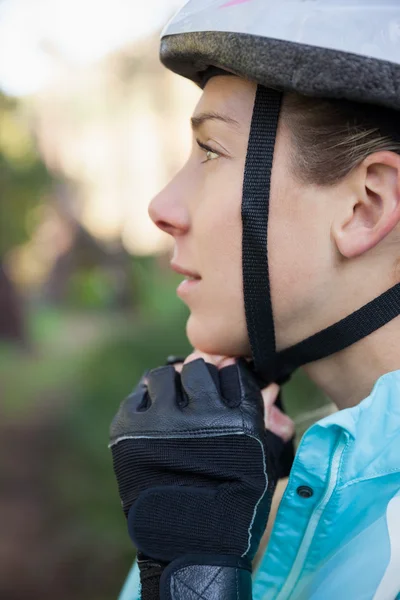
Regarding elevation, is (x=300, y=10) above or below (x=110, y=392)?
above

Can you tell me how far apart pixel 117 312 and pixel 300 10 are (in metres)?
17.9

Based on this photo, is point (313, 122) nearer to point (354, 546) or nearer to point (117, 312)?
point (354, 546)

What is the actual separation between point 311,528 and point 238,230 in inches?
30.6

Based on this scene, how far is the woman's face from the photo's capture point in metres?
1.72

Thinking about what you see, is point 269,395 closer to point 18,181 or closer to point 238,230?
point 238,230

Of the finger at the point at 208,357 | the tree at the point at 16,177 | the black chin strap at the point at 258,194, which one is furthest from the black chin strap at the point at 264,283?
the tree at the point at 16,177

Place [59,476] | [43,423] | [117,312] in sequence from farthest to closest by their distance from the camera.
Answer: [117,312], [43,423], [59,476]

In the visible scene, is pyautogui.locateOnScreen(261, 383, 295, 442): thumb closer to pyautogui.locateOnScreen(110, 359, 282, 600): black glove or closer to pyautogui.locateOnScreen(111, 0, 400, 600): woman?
pyautogui.locateOnScreen(111, 0, 400, 600): woman

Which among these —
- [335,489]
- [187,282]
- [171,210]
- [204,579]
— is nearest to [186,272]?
[187,282]

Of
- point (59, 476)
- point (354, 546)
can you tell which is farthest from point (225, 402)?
point (59, 476)

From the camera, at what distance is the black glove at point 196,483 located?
1522 millimetres

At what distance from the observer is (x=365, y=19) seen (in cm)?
155

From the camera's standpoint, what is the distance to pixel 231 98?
178 cm

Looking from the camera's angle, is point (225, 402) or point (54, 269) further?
point (54, 269)
